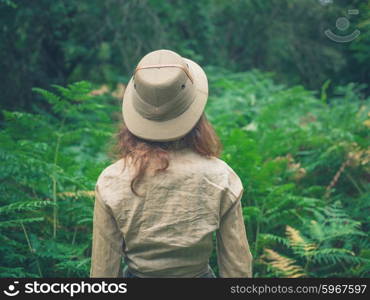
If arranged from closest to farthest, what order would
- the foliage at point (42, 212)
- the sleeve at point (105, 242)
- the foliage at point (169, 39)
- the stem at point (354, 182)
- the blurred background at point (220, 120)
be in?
the sleeve at point (105, 242) → the foliage at point (42, 212) → the blurred background at point (220, 120) → the stem at point (354, 182) → the foliage at point (169, 39)

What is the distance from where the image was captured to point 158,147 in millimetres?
2242

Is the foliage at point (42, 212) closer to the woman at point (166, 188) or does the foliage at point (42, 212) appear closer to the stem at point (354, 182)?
the woman at point (166, 188)

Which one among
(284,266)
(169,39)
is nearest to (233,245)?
(284,266)

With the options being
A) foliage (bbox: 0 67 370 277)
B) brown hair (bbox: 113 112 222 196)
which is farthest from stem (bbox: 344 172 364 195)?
brown hair (bbox: 113 112 222 196)

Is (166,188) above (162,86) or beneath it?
beneath

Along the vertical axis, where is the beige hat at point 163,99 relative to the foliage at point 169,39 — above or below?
below

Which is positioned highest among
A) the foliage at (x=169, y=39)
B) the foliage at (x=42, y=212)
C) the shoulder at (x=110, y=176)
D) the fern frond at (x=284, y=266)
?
the foliage at (x=169, y=39)

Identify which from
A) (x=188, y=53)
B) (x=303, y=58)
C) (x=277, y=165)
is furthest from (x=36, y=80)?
(x=303, y=58)

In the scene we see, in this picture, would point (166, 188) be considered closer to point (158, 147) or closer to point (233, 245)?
point (158, 147)

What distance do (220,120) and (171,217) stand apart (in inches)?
163

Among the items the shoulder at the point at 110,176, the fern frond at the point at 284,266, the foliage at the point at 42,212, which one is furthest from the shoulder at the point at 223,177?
the fern frond at the point at 284,266

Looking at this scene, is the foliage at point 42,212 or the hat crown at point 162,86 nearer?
the hat crown at point 162,86

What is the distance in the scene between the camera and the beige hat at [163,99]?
84.0 inches

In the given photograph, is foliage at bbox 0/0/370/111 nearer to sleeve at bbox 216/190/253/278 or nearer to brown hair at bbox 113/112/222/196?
brown hair at bbox 113/112/222/196
